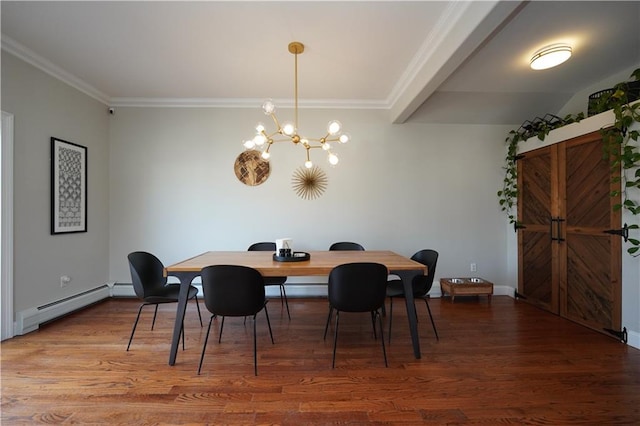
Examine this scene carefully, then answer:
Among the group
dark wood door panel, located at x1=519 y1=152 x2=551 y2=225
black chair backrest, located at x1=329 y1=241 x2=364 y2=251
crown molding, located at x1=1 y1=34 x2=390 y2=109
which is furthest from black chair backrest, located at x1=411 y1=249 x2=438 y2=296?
crown molding, located at x1=1 y1=34 x2=390 y2=109

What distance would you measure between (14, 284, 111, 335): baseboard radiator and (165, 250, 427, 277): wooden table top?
178cm

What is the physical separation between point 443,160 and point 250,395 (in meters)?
3.64

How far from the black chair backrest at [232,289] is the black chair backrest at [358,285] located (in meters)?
0.58

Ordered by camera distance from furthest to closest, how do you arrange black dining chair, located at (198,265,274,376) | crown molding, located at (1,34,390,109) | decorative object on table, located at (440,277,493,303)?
crown molding, located at (1,34,390,109), decorative object on table, located at (440,277,493,303), black dining chair, located at (198,265,274,376)

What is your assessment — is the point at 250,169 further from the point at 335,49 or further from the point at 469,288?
the point at 469,288

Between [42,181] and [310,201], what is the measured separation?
294cm

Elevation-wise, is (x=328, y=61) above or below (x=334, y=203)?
above

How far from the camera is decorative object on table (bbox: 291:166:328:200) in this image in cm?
387

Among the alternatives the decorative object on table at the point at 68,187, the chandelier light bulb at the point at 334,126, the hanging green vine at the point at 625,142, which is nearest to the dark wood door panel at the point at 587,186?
the hanging green vine at the point at 625,142

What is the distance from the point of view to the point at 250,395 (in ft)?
5.77

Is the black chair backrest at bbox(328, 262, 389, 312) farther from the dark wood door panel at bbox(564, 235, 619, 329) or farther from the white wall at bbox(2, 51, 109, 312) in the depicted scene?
the white wall at bbox(2, 51, 109, 312)

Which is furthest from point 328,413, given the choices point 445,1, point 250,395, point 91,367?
point 445,1

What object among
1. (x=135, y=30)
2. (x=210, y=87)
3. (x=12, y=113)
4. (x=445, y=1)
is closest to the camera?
(x=445, y=1)

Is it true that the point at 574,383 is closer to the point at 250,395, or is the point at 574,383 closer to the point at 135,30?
the point at 250,395
